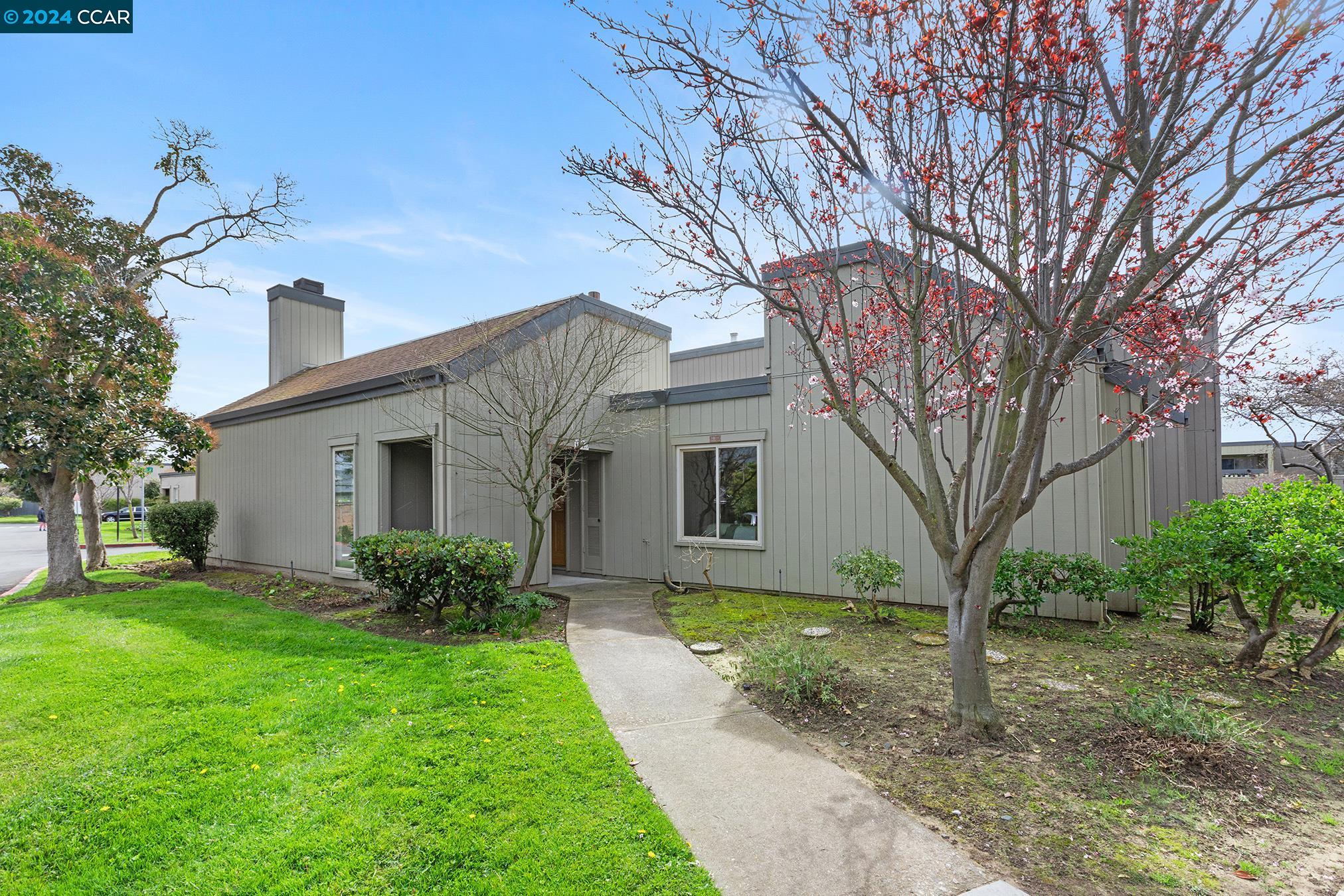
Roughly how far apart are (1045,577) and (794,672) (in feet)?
10.9

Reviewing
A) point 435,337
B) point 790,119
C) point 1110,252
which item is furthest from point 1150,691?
point 435,337

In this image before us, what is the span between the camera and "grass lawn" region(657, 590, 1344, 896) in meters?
2.60

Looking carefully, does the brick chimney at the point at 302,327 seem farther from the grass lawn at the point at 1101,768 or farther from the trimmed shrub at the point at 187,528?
the grass lawn at the point at 1101,768

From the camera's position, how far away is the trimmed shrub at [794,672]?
4348mm

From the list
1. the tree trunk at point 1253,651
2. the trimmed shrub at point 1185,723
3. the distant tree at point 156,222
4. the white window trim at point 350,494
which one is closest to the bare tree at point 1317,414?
the tree trunk at point 1253,651

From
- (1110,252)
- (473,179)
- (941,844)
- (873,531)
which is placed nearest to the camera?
(941,844)

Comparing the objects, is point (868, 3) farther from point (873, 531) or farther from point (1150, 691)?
point (873, 531)

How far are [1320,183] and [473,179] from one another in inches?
283

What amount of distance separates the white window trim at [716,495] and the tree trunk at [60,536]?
30.2 ft

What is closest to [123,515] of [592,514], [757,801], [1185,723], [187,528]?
[187,528]

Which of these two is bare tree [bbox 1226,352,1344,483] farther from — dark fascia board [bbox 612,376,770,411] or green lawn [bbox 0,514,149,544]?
green lawn [bbox 0,514,149,544]

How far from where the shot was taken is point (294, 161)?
11.9m

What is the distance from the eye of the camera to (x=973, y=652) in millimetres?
3770

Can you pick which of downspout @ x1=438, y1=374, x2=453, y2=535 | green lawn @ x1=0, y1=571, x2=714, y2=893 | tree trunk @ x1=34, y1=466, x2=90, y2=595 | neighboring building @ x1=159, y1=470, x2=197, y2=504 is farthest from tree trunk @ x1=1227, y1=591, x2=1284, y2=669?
neighboring building @ x1=159, y1=470, x2=197, y2=504
